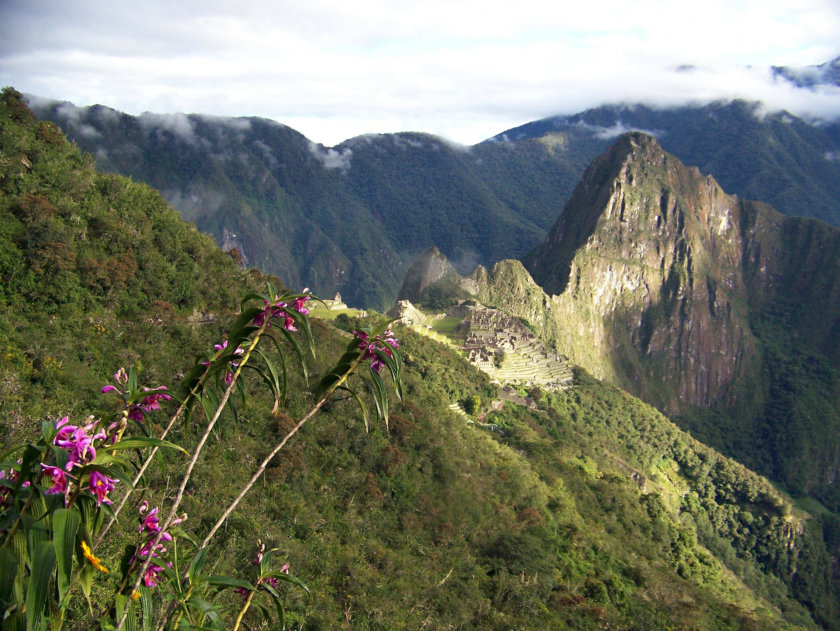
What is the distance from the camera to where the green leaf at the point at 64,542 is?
2955 mm

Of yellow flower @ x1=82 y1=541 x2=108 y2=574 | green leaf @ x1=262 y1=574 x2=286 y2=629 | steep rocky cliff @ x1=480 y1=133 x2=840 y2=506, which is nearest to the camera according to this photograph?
yellow flower @ x1=82 y1=541 x2=108 y2=574

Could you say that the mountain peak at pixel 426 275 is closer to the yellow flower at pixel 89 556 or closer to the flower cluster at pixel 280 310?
the flower cluster at pixel 280 310

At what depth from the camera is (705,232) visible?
128 metres

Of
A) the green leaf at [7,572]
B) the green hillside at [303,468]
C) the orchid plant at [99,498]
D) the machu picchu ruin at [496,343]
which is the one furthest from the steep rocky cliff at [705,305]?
the green leaf at [7,572]

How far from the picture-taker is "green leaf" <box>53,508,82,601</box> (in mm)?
2955

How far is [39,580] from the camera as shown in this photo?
2.96 metres

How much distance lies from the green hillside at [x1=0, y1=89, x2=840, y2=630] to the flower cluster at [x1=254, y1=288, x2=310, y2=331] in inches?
205

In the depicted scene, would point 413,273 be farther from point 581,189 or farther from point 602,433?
point 581,189

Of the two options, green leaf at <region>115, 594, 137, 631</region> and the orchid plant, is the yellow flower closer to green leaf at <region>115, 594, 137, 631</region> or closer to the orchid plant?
the orchid plant

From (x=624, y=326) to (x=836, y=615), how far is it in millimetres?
60399

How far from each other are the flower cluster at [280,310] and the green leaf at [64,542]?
1.64m

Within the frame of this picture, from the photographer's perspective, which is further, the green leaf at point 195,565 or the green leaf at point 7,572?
the green leaf at point 195,565

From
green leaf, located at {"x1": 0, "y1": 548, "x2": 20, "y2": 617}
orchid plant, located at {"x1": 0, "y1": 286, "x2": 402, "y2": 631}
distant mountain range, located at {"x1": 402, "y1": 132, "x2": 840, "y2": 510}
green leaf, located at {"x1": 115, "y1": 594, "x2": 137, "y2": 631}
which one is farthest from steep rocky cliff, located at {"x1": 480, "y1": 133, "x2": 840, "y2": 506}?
green leaf, located at {"x1": 0, "y1": 548, "x2": 20, "y2": 617}

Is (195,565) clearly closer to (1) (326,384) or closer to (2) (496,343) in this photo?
(1) (326,384)
